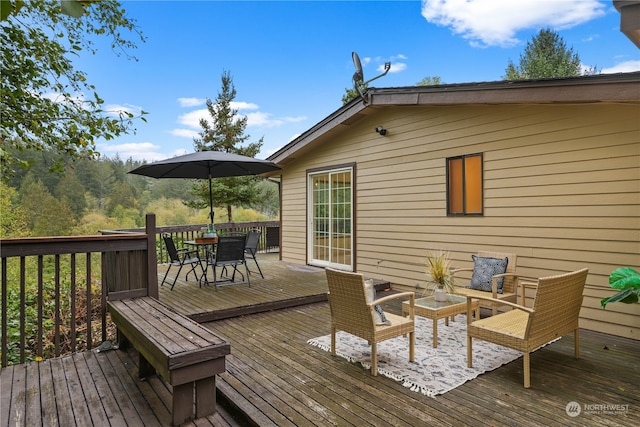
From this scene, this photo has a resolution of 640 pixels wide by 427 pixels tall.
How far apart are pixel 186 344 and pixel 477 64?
79.4 feet

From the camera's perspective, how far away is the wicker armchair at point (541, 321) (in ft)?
8.20

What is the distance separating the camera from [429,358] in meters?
3.05

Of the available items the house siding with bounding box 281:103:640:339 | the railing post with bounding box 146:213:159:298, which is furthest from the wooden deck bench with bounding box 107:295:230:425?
the house siding with bounding box 281:103:640:339

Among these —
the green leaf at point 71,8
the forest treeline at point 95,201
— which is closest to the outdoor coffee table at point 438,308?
the green leaf at point 71,8

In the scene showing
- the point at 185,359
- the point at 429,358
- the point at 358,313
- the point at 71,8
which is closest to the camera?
the point at 71,8

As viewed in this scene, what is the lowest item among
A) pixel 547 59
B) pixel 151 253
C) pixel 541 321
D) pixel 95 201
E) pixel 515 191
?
pixel 541 321

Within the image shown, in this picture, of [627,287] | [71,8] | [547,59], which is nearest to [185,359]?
[71,8]

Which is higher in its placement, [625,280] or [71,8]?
[71,8]

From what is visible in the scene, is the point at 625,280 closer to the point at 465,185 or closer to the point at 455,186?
the point at 465,185

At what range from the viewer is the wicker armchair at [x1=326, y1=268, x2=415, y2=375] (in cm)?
275

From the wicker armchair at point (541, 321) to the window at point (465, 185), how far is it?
6.66 ft

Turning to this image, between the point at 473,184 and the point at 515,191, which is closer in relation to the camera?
the point at 515,191

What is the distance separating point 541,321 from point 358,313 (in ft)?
4.26

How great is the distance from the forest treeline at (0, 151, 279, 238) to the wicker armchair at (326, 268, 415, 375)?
1233cm
